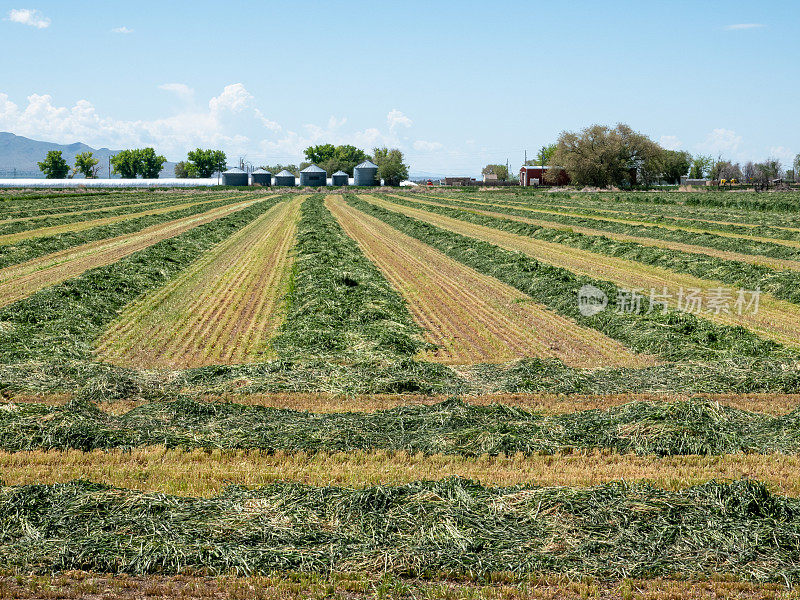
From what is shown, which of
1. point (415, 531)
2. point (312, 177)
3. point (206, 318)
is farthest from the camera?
point (312, 177)

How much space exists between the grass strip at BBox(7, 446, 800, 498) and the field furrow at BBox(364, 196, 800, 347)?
27.8 feet

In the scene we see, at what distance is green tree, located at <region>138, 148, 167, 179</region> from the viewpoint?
17988cm

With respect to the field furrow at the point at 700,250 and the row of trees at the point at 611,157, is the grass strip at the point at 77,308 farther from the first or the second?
the row of trees at the point at 611,157

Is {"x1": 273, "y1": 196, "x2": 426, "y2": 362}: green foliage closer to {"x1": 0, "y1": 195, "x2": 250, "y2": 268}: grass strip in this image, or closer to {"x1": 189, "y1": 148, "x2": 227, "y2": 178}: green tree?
{"x1": 0, "y1": 195, "x2": 250, "y2": 268}: grass strip

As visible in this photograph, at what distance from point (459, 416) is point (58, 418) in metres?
6.16

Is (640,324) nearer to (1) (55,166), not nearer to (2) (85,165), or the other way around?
(1) (55,166)

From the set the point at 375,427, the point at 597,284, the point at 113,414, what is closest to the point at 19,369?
the point at 113,414

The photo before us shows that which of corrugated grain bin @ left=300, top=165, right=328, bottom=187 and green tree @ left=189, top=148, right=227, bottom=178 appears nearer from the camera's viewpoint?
corrugated grain bin @ left=300, top=165, right=328, bottom=187

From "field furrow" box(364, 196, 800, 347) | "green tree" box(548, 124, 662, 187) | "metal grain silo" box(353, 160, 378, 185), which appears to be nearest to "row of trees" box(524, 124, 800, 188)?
"green tree" box(548, 124, 662, 187)

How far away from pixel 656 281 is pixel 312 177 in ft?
422

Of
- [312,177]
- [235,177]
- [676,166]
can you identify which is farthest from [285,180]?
[676,166]

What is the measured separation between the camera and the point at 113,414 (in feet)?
36.7

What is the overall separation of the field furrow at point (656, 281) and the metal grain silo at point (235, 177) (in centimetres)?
11261

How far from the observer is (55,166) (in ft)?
Answer: 540
